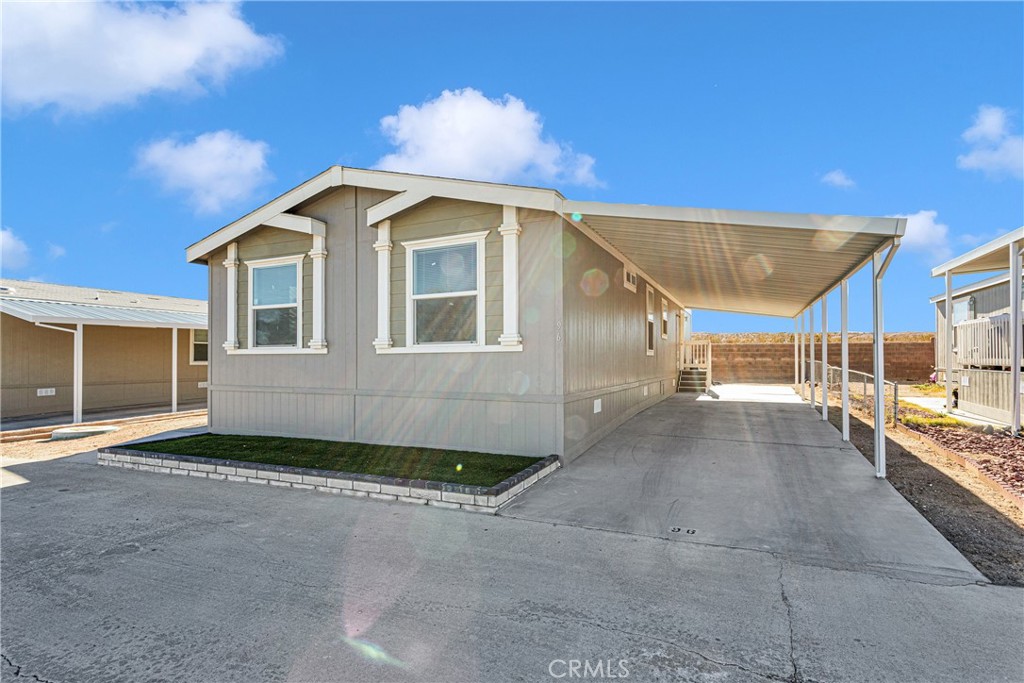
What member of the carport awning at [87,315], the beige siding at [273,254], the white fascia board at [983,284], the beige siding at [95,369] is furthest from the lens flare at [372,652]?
the white fascia board at [983,284]

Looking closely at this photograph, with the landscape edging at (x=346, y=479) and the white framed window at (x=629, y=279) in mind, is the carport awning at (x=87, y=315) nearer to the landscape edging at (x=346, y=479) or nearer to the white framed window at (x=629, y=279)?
the landscape edging at (x=346, y=479)

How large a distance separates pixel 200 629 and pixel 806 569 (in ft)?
12.0

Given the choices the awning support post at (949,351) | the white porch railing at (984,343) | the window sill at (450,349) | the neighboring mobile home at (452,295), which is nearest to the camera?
the neighboring mobile home at (452,295)

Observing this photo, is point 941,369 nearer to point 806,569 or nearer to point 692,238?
point 692,238

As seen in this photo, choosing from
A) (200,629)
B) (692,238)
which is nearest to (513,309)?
(692,238)

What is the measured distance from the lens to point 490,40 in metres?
8.59

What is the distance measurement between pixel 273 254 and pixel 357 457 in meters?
3.85

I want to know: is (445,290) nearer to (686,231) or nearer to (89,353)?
(686,231)

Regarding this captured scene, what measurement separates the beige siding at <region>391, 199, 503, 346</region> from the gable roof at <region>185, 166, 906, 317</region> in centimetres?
23

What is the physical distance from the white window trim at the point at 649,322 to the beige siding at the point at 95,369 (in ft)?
Answer: 43.3

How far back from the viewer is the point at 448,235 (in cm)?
684

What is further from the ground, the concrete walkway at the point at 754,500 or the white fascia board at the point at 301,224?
the white fascia board at the point at 301,224

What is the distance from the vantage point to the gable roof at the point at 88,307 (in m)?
11.4

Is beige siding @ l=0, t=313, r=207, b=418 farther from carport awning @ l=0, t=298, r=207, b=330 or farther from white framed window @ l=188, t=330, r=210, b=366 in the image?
carport awning @ l=0, t=298, r=207, b=330
